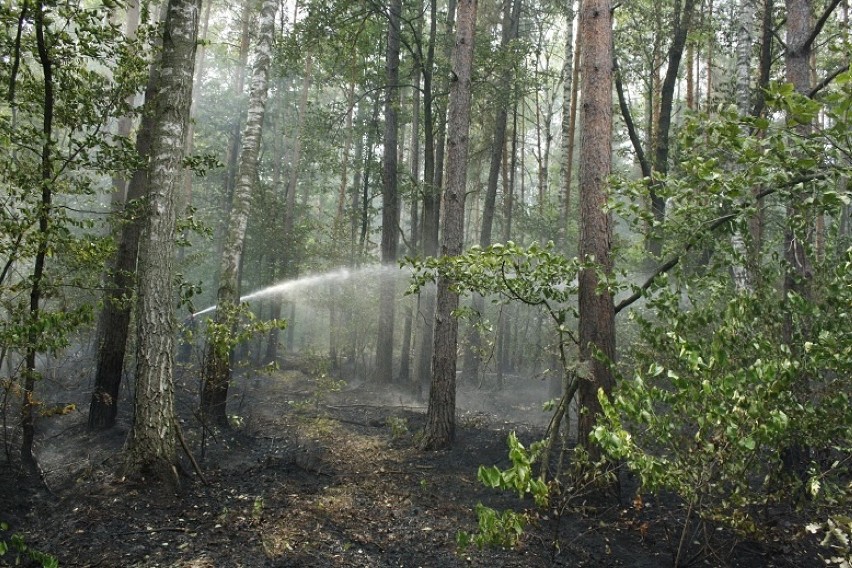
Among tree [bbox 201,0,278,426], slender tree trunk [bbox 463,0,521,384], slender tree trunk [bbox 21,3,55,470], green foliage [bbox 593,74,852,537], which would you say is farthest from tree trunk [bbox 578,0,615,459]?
slender tree trunk [bbox 463,0,521,384]

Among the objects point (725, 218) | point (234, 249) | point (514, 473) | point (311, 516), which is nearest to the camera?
point (514, 473)

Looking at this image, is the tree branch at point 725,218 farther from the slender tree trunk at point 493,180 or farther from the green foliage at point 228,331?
the slender tree trunk at point 493,180

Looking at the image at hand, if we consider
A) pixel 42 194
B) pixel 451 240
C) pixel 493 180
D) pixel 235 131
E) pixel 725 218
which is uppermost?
pixel 235 131

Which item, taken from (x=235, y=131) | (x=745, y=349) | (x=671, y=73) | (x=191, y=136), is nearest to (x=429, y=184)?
(x=671, y=73)

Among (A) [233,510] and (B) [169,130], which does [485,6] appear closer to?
(B) [169,130]

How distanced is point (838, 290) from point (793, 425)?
3.14ft

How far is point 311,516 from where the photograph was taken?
505 cm

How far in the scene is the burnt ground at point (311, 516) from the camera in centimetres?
418

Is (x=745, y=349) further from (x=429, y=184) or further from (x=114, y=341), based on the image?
(x=429, y=184)

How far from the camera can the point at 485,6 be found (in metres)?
17.6

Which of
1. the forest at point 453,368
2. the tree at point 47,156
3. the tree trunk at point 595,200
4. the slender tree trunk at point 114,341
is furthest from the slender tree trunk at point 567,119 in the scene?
the tree at point 47,156

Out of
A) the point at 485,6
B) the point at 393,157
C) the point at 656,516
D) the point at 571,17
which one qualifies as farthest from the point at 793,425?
the point at 485,6

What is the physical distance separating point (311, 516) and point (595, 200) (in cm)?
404

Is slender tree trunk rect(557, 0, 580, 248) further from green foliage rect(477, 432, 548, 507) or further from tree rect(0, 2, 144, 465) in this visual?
green foliage rect(477, 432, 548, 507)
